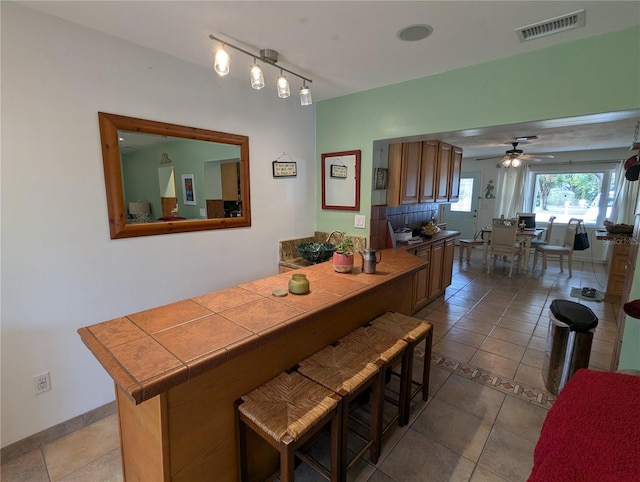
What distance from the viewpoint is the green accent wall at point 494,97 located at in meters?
1.77

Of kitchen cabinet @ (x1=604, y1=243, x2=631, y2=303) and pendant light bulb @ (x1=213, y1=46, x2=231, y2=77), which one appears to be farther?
kitchen cabinet @ (x1=604, y1=243, x2=631, y2=303)

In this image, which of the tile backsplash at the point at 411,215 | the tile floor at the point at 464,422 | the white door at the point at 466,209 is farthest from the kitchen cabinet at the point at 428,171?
the white door at the point at 466,209

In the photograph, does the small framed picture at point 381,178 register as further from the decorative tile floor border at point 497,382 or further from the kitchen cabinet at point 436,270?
the decorative tile floor border at point 497,382

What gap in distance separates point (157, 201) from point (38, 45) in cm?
100

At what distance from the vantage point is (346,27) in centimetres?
174

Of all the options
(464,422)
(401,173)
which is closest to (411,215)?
(401,173)

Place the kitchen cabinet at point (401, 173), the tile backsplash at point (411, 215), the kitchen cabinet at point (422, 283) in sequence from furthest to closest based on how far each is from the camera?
the tile backsplash at point (411, 215)
the kitchen cabinet at point (422, 283)
the kitchen cabinet at point (401, 173)

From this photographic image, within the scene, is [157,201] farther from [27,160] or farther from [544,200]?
[544,200]

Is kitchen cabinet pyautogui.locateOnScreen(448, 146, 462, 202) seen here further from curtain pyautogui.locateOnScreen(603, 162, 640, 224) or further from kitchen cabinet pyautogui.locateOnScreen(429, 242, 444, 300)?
curtain pyautogui.locateOnScreen(603, 162, 640, 224)

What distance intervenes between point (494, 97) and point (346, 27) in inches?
47.4

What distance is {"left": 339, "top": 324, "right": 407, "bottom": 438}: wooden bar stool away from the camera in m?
1.63

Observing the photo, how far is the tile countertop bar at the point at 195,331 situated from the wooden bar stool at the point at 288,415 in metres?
0.29

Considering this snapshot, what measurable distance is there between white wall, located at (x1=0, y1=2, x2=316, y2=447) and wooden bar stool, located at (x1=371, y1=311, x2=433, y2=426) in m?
1.54

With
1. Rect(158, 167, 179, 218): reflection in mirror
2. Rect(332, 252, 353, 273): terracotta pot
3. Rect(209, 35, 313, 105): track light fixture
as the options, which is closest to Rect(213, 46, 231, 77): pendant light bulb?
Rect(209, 35, 313, 105): track light fixture
